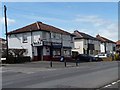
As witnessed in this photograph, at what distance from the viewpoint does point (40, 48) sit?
52656 millimetres

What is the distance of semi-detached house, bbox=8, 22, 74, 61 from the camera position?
52500mm

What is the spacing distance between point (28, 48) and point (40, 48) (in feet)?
7.93

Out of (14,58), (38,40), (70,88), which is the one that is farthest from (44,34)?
(70,88)

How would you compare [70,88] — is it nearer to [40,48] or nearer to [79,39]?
[40,48]

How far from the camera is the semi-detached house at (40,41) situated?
2067 inches

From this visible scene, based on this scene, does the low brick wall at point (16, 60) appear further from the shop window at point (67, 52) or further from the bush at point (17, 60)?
the shop window at point (67, 52)

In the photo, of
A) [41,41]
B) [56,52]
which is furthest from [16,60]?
[56,52]

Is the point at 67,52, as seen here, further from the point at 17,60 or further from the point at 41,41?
the point at 17,60

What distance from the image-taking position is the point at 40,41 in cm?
5166

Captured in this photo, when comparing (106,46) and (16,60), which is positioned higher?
(106,46)

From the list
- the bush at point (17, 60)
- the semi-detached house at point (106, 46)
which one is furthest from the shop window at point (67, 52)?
the semi-detached house at point (106, 46)

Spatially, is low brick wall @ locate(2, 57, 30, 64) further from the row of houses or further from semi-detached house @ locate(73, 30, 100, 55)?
semi-detached house @ locate(73, 30, 100, 55)

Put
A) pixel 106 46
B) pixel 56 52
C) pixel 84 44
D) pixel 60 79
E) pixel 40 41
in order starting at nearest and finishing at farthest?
1. pixel 60 79
2. pixel 40 41
3. pixel 56 52
4. pixel 84 44
5. pixel 106 46

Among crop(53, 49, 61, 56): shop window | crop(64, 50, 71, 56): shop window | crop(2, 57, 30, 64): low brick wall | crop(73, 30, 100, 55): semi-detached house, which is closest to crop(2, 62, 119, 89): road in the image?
crop(2, 57, 30, 64): low brick wall
